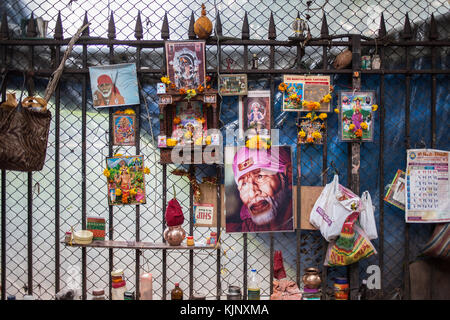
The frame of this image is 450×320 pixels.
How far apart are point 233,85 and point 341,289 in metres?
2.30

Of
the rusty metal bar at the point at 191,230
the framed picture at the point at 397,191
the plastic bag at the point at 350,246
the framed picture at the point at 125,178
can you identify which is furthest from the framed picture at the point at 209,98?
the framed picture at the point at 397,191

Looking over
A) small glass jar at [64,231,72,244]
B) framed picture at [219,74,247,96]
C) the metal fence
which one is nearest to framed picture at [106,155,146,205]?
the metal fence

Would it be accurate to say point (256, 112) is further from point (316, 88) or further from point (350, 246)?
point (350, 246)

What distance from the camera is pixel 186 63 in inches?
134

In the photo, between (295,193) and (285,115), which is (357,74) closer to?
(285,115)

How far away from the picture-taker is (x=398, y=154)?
3.67 metres

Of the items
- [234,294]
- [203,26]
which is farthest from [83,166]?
[234,294]

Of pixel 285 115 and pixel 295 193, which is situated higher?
pixel 285 115

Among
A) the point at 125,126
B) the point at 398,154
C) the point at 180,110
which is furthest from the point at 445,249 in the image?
the point at 125,126

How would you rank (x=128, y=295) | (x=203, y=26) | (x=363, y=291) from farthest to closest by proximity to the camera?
(x=363, y=291)
(x=203, y=26)
(x=128, y=295)

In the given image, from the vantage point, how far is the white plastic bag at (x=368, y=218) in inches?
136

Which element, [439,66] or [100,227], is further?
[439,66]

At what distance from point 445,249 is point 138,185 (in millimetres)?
3141

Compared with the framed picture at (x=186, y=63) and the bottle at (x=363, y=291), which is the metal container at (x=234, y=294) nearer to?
the bottle at (x=363, y=291)
